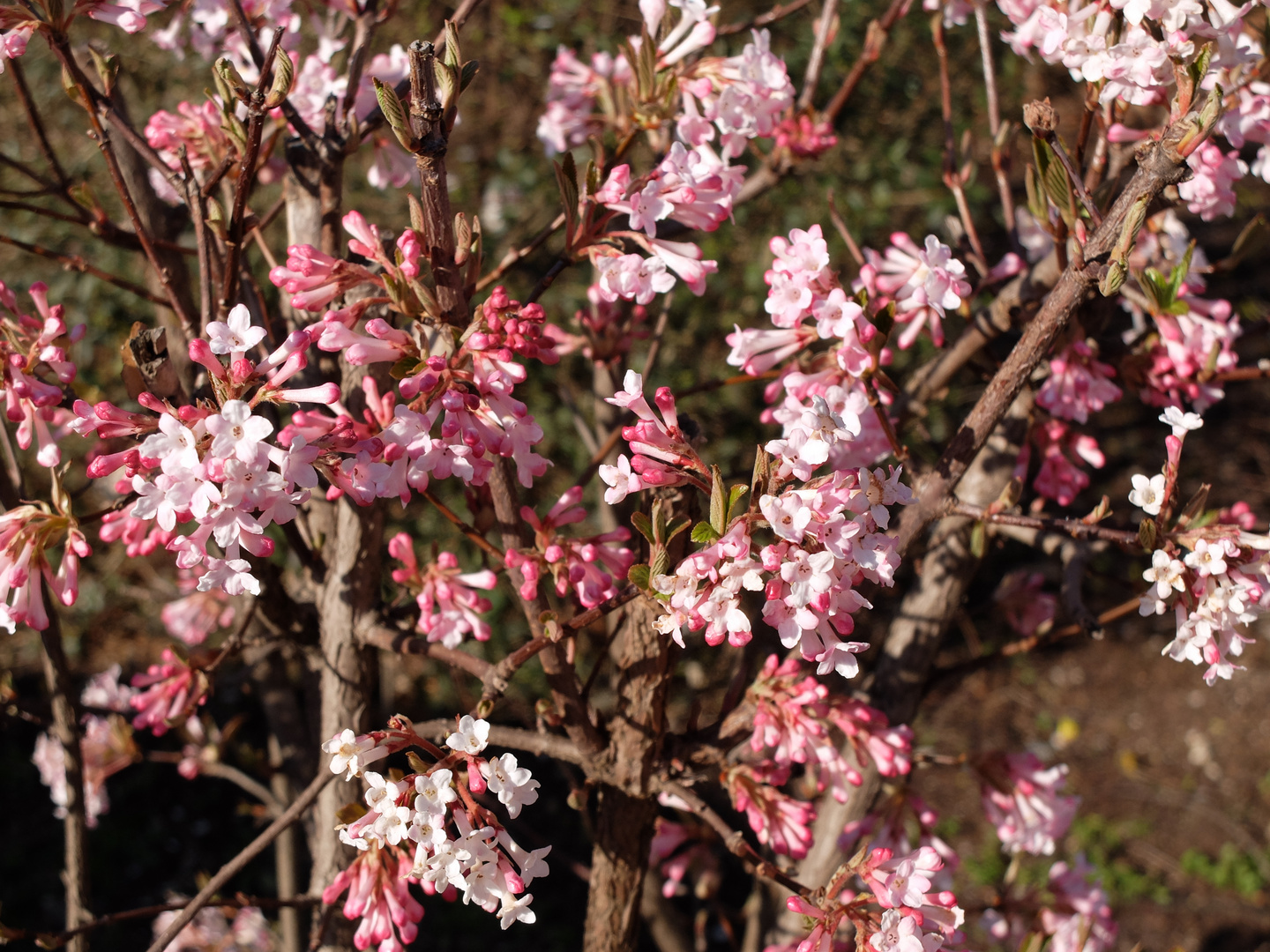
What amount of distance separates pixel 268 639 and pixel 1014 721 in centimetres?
425

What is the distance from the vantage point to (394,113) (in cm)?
116

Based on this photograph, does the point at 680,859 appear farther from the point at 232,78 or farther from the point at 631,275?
the point at 232,78

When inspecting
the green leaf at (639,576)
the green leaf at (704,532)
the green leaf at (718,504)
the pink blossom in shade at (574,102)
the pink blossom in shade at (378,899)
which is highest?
the pink blossom in shade at (574,102)

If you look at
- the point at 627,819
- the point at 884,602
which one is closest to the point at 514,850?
the point at 627,819

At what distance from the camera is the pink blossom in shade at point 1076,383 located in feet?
5.82

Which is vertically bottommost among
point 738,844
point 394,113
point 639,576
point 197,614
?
point 197,614

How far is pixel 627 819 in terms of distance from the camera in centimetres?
175

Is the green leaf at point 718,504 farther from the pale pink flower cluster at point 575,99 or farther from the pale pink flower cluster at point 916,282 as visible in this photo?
the pale pink flower cluster at point 575,99

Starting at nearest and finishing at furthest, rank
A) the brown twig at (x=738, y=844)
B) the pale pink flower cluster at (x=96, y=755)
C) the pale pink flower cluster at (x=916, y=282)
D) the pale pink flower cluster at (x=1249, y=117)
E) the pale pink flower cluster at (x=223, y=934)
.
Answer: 1. the brown twig at (x=738, y=844)
2. the pale pink flower cluster at (x=916, y=282)
3. the pale pink flower cluster at (x=1249, y=117)
4. the pale pink flower cluster at (x=96, y=755)
5. the pale pink flower cluster at (x=223, y=934)

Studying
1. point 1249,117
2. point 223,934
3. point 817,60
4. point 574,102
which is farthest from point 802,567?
point 223,934

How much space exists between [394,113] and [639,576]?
634mm

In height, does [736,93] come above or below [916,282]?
above

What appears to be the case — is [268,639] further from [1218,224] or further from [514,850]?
[1218,224]

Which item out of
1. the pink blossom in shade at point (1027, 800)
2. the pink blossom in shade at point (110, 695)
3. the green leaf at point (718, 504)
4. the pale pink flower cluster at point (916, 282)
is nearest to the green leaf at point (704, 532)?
the green leaf at point (718, 504)
